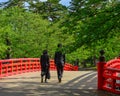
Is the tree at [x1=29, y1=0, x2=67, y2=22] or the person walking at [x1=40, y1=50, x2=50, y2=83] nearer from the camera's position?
the person walking at [x1=40, y1=50, x2=50, y2=83]

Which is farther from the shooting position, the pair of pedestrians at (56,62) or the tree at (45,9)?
the tree at (45,9)

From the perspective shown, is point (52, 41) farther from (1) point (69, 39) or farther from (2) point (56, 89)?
(2) point (56, 89)

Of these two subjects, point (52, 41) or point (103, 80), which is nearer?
point (103, 80)

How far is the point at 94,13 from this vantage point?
16.2 meters

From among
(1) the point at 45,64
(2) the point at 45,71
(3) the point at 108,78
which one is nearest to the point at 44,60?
(1) the point at 45,64

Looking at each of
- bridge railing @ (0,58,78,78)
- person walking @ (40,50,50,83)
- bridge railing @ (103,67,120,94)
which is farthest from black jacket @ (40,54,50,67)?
bridge railing @ (0,58,78,78)

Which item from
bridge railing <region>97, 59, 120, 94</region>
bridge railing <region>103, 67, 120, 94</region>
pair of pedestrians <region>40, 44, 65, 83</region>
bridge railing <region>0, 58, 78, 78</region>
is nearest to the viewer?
bridge railing <region>103, 67, 120, 94</region>

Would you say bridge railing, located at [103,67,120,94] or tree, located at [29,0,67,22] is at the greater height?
tree, located at [29,0,67,22]

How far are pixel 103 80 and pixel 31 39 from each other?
34073mm

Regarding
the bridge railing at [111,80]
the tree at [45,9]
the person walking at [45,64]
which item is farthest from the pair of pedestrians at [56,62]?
the tree at [45,9]

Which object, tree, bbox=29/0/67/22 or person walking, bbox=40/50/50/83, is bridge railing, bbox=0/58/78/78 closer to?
person walking, bbox=40/50/50/83

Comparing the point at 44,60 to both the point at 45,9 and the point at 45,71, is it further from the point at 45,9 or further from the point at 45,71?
the point at 45,9

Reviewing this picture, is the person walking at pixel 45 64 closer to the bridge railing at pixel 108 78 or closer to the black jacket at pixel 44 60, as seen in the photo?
the black jacket at pixel 44 60

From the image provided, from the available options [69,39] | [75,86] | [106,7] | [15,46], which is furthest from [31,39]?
[106,7]
